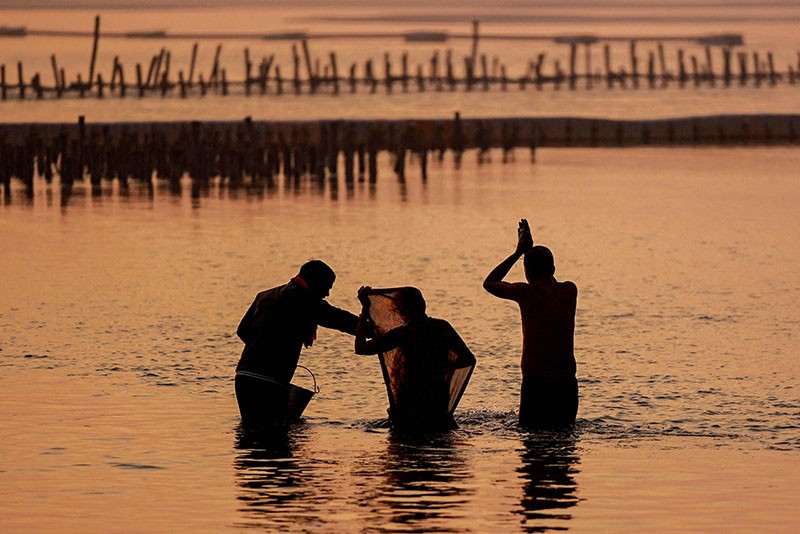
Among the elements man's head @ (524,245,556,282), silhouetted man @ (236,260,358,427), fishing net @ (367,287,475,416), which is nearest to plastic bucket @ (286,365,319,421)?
silhouetted man @ (236,260,358,427)

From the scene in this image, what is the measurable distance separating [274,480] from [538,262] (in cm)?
215

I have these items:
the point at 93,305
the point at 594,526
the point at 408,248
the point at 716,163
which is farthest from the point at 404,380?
the point at 716,163

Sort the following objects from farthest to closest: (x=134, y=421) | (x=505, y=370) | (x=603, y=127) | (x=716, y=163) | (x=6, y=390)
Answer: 1. (x=603, y=127)
2. (x=716, y=163)
3. (x=505, y=370)
4. (x=6, y=390)
5. (x=134, y=421)

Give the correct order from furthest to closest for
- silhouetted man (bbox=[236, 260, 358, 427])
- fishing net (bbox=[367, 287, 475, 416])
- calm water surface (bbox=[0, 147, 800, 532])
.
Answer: silhouetted man (bbox=[236, 260, 358, 427]), fishing net (bbox=[367, 287, 475, 416]), calm water surface (bbox=[0, 147, 800, 532])

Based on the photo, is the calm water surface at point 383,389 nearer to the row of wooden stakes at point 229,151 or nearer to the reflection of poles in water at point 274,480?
the reflection of poles in water at point 274,480

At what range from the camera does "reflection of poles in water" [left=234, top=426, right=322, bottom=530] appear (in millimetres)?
11117

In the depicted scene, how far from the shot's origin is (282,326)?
12.9 m

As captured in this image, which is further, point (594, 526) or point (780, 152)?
point (780, 152)

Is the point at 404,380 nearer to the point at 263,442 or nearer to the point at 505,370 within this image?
the point at 263,442

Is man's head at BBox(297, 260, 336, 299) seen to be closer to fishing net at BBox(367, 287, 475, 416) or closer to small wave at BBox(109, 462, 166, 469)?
fishing net at BBox(367, 287, 475, 416)

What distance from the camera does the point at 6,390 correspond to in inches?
635

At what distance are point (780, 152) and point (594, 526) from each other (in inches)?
2243

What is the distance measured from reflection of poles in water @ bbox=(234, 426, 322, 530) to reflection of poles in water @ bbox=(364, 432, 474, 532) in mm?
437

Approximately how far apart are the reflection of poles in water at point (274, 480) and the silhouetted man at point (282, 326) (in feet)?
1.33
